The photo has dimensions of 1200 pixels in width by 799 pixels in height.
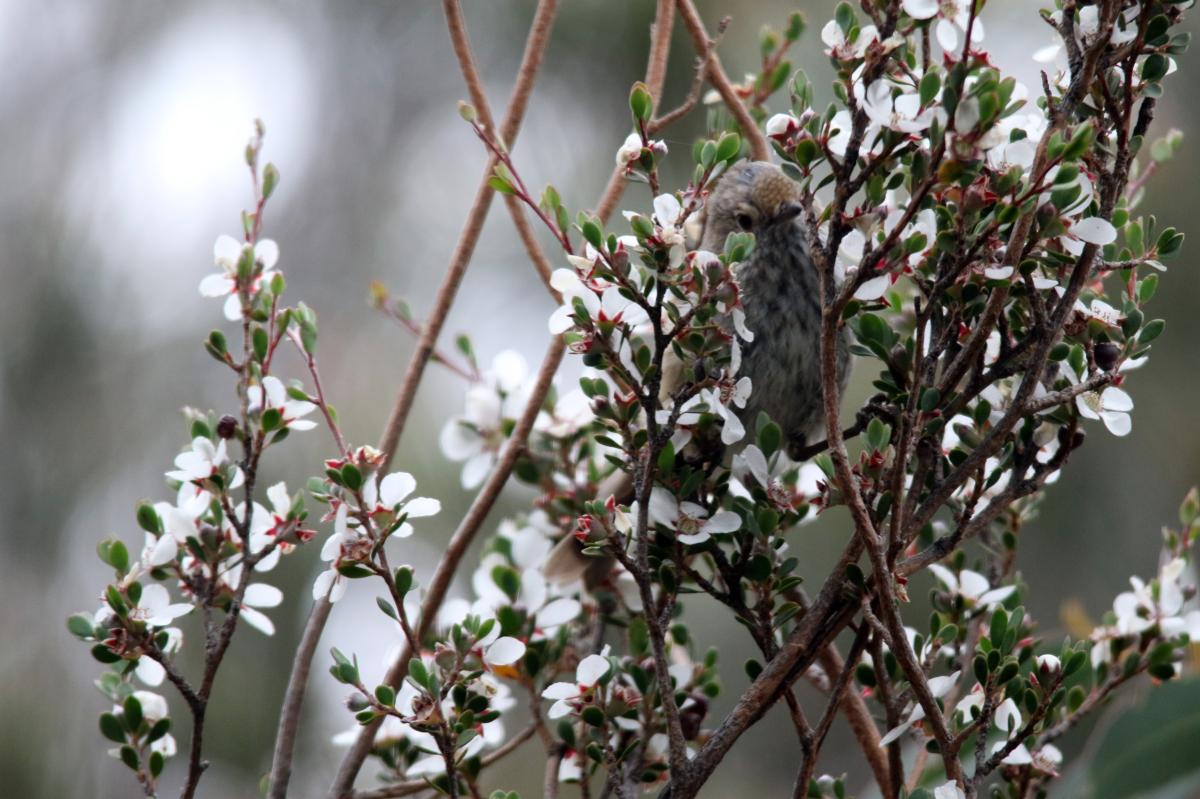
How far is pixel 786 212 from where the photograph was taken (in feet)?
6.15

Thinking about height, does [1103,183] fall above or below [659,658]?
above

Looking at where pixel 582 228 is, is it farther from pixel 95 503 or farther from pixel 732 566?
pixel 95 503

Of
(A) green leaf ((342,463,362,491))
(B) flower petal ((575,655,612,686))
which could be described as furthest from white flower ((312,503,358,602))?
(B) flower petal ((575,655,612,686))

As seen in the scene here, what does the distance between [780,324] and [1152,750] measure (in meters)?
A: 1.19

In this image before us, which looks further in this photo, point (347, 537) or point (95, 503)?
point (95, 503)

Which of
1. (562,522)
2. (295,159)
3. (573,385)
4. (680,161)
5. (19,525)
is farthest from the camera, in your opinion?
(295,159)

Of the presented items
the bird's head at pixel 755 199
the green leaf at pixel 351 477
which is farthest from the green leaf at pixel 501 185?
the bird's head at pixel 755 199

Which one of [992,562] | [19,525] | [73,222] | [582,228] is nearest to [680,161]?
[73,222]

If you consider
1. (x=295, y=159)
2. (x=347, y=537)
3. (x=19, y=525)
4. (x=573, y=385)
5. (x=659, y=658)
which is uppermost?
(x=295, y=159)

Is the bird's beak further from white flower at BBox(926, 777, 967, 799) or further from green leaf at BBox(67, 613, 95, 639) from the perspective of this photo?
green leaf at BBox(67, 613, 95, 639)

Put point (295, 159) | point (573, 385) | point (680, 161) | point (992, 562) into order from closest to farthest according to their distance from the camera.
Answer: point (992, 562) < point (573, 385) < point (680, 161) < point (295, 159)

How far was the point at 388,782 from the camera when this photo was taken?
5.05 feet

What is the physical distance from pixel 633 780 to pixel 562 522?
44 cm

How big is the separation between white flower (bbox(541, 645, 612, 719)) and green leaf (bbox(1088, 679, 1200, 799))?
1.86ft
